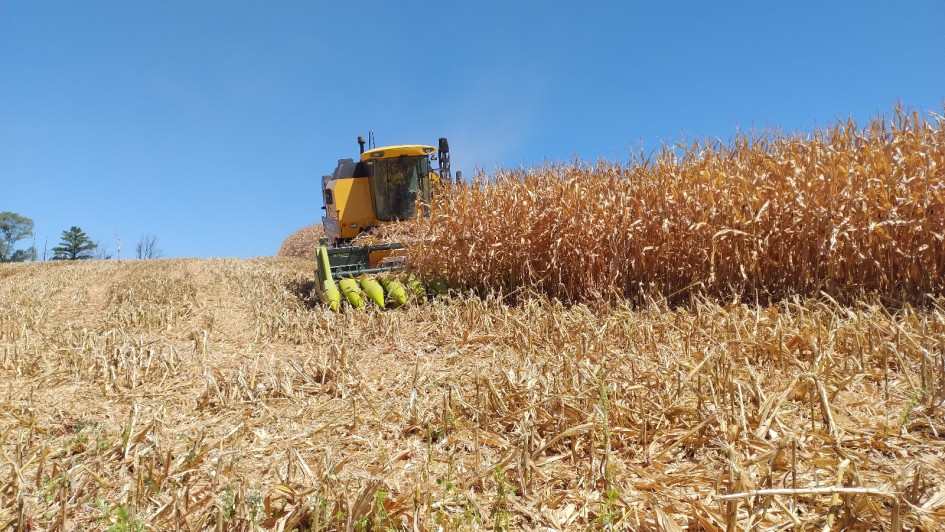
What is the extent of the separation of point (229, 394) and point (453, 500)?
1755mm

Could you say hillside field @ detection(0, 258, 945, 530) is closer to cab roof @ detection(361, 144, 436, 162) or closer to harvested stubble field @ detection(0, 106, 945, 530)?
harvested stubble field @ detection(0, 106, 945, 530)

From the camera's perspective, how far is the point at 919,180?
16.0 feet

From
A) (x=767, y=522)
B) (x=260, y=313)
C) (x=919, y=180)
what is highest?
(x=919, y=180)

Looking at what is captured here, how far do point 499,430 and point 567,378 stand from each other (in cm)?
50

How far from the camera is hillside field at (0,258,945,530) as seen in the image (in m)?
1.78

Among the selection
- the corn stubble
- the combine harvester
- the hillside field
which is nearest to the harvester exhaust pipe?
the combine harvester

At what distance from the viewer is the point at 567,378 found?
2.80 meters

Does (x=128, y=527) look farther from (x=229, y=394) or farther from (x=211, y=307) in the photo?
(x=211, y=307)

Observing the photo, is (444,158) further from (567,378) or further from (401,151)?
(567,378)

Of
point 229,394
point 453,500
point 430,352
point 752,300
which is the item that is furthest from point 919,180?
point 229,394

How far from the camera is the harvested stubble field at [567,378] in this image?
6.08ft

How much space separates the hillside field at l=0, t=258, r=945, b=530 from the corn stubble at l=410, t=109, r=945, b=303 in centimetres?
92

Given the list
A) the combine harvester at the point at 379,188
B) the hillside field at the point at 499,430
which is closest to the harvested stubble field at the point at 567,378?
the hillside field at the point at 499,430

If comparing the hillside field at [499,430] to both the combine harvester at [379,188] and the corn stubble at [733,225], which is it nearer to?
the corn stubble at [733,225]
